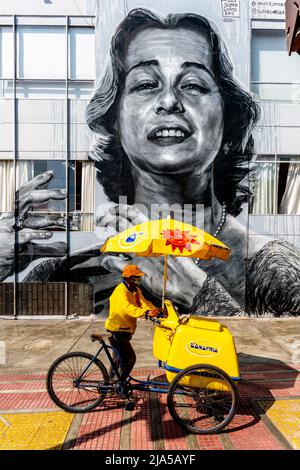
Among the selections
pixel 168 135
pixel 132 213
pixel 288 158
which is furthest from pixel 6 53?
pixel 288 158

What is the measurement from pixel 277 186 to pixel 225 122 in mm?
2664

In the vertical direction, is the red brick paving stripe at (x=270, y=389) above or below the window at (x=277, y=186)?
below

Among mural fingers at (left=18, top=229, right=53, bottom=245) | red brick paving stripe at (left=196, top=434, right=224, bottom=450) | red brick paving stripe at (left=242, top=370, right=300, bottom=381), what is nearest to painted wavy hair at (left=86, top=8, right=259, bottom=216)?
mural fingers at (left=18, top=229, right=53, bottom=245)

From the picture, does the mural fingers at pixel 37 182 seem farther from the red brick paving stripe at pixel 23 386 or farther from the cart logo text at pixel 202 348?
the cart logo text at pixel 202 348

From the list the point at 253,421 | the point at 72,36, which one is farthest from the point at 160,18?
the point at 253,421

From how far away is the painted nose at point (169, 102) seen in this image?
11125mm

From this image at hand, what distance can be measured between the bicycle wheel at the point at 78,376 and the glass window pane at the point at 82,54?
30.9 ft

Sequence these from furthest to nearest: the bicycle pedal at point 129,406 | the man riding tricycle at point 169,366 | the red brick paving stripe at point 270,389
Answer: the red brick paving stripe at point 270,389, the bicycle pedal at point 129,406, the man riding tricycle at point 169,366

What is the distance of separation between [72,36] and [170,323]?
34.1 ft

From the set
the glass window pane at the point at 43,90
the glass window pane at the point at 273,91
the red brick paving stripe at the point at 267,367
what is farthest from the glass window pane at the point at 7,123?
the red brick paving stripe at the point at 267,367

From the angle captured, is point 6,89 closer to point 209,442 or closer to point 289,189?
point 289,189

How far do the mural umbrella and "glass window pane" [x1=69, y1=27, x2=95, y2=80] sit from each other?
8.33m

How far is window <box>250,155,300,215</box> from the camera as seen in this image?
38.8 feet

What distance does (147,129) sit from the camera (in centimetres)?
1123
